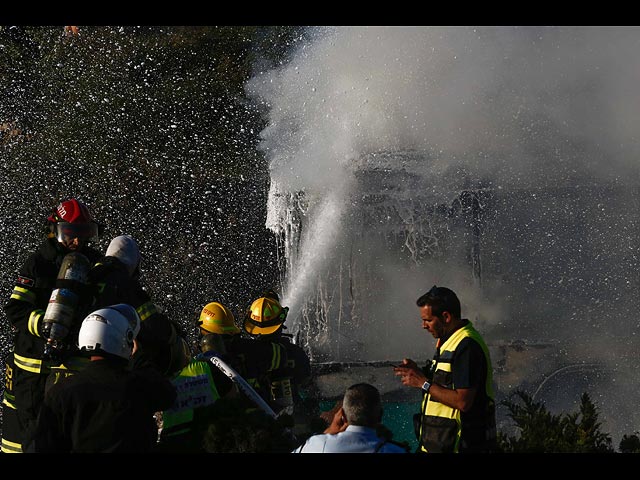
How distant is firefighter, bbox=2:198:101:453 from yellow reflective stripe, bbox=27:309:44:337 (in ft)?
0.09

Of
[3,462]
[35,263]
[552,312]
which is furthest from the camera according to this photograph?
[552,312]

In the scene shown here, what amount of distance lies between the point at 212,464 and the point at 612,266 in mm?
8446

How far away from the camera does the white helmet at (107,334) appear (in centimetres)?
374

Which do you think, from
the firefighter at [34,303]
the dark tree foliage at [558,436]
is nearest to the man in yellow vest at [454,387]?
the dark tree foliage at [558,436]

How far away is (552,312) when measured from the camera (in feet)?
34.4

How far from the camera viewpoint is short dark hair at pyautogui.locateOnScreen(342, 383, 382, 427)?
12.2ft

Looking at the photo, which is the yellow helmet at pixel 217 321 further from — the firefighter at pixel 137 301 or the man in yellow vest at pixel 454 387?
the man in yellow vest at pixel 454 387

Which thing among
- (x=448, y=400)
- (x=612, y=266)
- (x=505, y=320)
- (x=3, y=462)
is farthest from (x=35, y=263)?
(x=612, y=266)

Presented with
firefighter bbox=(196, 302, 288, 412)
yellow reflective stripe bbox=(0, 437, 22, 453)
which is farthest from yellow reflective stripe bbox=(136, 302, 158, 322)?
yellow reflective stripe bbox=(0, 437, 22, 453)

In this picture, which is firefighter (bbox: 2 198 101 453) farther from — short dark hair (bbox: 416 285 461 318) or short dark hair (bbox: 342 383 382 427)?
short dark hair (bbox: 342 383 382 427)

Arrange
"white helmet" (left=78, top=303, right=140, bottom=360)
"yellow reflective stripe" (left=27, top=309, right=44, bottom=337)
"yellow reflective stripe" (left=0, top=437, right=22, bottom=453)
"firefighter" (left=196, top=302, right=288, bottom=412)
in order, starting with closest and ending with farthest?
"white helmet" (left=78, top=303, right=140, bottom=360) → "yellow reflective stripe" (left=27, top=309, right=44, bottom=337) → "yellow reflective stripe" (left=0, top=437, right=22, bottom=453) → "firefighter" (left=196, top=302, right=288, bottom=412)

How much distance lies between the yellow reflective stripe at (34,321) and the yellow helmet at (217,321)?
3.53ft

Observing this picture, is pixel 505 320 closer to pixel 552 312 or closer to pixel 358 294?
pixel 552 312

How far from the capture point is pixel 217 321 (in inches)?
242
